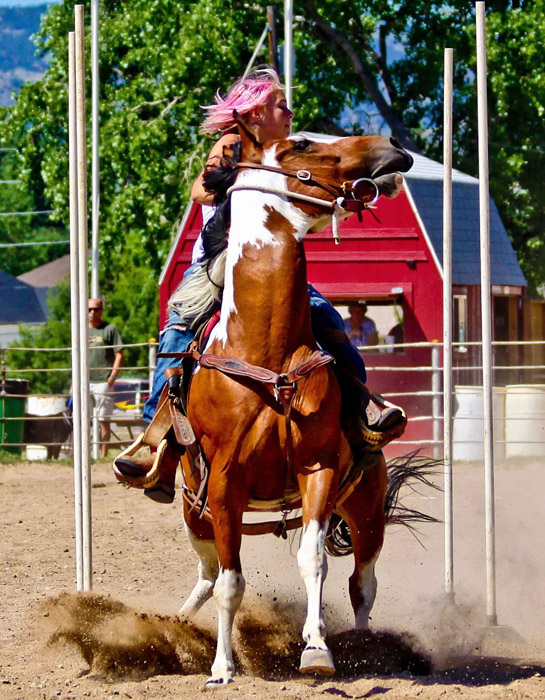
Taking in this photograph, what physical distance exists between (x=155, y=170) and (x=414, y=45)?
6392mm

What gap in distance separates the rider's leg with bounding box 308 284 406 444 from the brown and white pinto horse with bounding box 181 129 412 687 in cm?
24

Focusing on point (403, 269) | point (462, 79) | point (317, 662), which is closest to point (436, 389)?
point (403, 269)

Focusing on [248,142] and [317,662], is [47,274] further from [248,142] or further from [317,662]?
[317,662]

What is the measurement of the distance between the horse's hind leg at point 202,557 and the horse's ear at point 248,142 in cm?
192

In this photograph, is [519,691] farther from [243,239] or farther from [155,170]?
[155,170]

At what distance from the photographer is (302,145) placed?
5086 millimetres

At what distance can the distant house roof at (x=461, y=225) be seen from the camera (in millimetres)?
18453

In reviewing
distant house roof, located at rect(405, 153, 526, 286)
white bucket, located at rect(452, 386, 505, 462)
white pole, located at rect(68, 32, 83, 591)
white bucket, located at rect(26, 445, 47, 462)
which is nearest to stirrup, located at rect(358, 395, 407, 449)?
white pole, located at rect(68, 32, 83, 591)

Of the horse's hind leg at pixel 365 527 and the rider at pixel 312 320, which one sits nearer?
the rider at pixel 312 320

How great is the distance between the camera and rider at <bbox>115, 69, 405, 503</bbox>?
5.27 meters

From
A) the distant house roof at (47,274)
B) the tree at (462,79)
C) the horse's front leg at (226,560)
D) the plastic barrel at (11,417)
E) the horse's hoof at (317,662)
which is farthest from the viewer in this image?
the distant house roof at (47,274)

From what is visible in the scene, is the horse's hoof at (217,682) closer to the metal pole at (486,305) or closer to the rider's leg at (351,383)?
the rider's leg at (351,383)

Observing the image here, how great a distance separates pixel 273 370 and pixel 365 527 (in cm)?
127

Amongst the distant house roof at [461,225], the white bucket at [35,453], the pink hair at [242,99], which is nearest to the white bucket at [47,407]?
the white bucket at [35,453]
